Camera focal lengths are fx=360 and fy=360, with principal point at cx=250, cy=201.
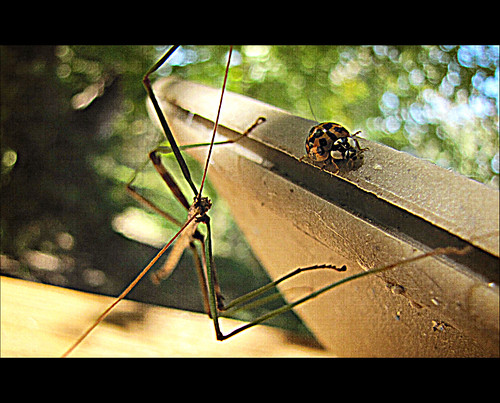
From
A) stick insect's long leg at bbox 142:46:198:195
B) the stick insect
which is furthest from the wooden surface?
stick insect's long leg at bbox 142:46:198:195

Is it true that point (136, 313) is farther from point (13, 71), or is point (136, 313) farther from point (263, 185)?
point (13, 71)

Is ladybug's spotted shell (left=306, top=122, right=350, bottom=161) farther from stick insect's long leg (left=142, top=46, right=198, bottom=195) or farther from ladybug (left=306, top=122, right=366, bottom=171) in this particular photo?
stick insect's long leg (left=142, top=46, right=198, bottom=195)

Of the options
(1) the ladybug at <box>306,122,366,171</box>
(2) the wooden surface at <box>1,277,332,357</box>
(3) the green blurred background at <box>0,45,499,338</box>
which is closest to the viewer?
(1) the ladybug at <box>306,122,366,171</box>

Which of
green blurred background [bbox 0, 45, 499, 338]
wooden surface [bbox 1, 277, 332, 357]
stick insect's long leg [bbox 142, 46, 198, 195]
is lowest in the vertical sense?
wooden surface [bbox 1, 277, 332, 357]

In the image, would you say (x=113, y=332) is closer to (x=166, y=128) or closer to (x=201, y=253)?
(x=201, y=253)
